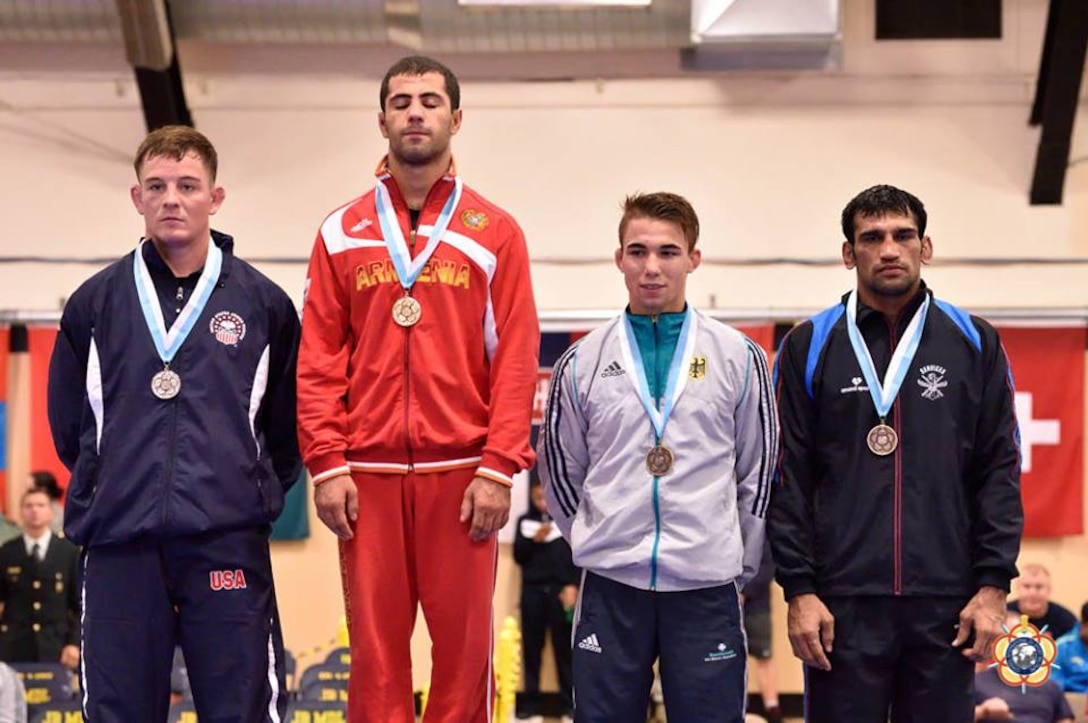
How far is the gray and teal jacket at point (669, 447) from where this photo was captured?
380cm

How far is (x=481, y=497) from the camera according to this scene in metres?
3.64

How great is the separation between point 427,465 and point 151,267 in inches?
41.0

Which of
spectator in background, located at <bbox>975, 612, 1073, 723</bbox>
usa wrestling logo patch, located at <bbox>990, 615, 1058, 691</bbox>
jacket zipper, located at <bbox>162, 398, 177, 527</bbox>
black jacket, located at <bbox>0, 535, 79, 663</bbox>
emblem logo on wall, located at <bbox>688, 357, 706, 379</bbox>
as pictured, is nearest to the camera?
jacket zipper, located at <bbox>162, 398, 177, 527</bbox>

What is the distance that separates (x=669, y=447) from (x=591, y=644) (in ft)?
2.06

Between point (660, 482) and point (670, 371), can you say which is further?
point (670, 371)

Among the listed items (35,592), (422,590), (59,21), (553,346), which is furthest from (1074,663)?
(59,21)

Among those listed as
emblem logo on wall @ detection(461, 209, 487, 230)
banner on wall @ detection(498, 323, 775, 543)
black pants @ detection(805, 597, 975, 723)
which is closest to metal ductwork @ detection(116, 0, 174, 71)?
Answer: banner on wall @ detection(498, 323, 775, 543)

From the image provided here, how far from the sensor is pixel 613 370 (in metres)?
4.01

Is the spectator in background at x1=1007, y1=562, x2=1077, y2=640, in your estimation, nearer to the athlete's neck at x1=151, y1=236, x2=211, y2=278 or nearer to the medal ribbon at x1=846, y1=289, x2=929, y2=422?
the medal ribbon at x1=846, y1=289, x2=929, y2=422

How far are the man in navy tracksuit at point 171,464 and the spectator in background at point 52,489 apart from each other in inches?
238

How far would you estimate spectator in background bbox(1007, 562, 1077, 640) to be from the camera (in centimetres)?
869

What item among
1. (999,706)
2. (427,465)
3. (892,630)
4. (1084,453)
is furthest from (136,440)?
(1084,453)

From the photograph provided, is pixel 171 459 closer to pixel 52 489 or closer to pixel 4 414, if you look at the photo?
pixel 52 489

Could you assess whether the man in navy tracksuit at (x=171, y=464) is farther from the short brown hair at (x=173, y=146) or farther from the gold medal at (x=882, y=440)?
the gold medal at (x=882, y=440)
